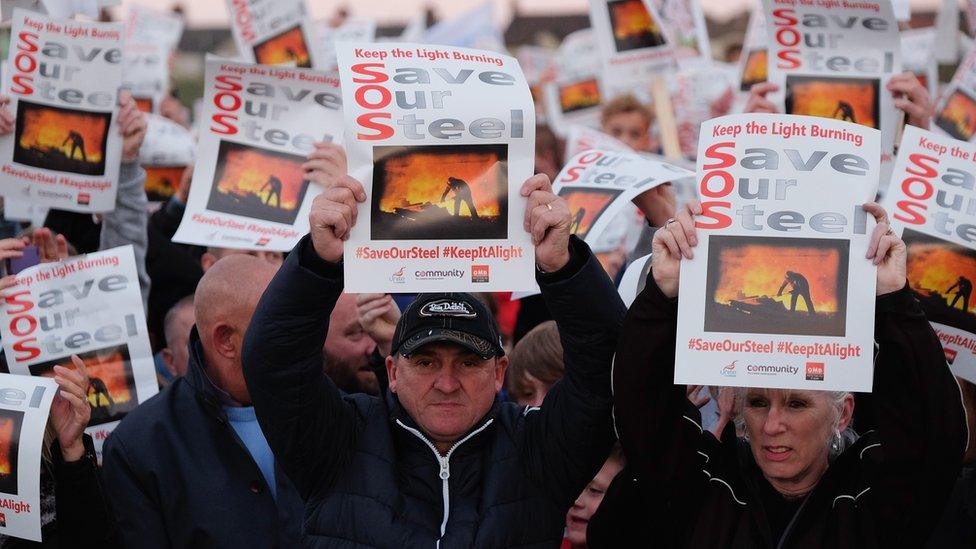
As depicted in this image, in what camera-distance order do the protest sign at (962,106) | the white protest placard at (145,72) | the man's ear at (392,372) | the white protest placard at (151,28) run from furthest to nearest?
the white protest placard at (151,28) < the white protest placard at (145,72) < the protest sign at (962,106) < the man's ear at (392,372)

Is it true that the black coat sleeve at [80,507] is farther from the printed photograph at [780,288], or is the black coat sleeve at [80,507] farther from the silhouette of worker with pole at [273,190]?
the printed photograph at [780,288]

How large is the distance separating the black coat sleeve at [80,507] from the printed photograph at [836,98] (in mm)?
3078

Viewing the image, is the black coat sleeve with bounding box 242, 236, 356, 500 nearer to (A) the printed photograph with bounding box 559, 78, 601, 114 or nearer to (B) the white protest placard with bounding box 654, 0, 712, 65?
(B) the white protest placard with bounding box 654, 0, 712, 65

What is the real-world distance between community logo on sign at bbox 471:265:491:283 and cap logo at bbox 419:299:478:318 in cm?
30

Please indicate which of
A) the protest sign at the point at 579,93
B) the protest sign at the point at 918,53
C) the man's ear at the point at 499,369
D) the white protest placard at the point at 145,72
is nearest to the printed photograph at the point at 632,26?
the protest sign at the point at 918,53

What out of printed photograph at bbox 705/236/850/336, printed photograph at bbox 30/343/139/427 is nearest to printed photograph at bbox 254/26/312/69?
printed photograph at bbox 30/343/139/427

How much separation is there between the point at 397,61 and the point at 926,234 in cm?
186

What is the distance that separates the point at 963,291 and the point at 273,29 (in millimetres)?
4044

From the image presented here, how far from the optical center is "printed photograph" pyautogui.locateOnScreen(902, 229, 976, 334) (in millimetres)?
4359

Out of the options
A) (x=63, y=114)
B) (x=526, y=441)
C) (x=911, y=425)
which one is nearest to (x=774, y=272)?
(x=911, y=425)

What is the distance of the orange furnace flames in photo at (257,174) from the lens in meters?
5.52

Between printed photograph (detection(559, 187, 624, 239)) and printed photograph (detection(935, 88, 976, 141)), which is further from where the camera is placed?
printed photograph (detection(935, 88, 976, 141))

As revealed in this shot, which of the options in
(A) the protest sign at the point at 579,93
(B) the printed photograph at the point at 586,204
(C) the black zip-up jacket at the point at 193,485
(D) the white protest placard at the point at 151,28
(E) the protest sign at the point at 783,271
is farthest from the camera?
(A) the protest sign at the point at 579,93

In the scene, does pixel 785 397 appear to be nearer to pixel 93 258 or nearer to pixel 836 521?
pixel 836 521
